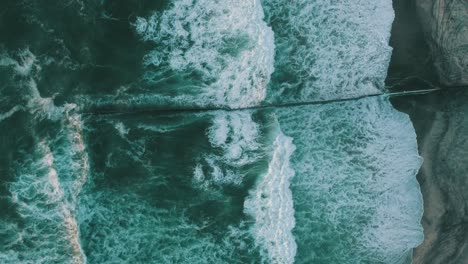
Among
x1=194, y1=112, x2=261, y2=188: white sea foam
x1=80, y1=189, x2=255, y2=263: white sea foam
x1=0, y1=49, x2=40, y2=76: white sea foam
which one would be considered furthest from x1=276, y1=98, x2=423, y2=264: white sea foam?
x1=0, y1=49, x2=40, y2=76: white sea foam

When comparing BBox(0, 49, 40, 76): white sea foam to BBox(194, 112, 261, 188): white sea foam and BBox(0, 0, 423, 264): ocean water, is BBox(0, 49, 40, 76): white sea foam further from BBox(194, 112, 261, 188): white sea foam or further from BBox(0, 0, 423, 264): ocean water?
BBox(194, 112, 261, 188): white sea foam

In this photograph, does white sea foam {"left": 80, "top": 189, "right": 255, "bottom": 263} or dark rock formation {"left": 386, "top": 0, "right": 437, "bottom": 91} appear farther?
dark rock formation {"left": 386, "top": 0, "right": 437, "bottom": 91}

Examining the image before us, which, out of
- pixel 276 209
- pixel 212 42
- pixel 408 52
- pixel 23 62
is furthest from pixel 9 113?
pixel 408 52

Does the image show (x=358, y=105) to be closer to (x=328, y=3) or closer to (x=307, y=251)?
(x=328, y=3)

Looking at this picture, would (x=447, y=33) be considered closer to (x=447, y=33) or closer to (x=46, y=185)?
(x=447, y=33)

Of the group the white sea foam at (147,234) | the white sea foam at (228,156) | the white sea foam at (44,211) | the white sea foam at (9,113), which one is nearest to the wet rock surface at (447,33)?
the white sea foam at (228,156)

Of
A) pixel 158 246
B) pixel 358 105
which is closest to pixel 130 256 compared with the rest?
pixel 158 246

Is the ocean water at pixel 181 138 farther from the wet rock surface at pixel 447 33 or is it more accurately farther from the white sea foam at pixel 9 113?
the wet rock surface at pixel 447 33
